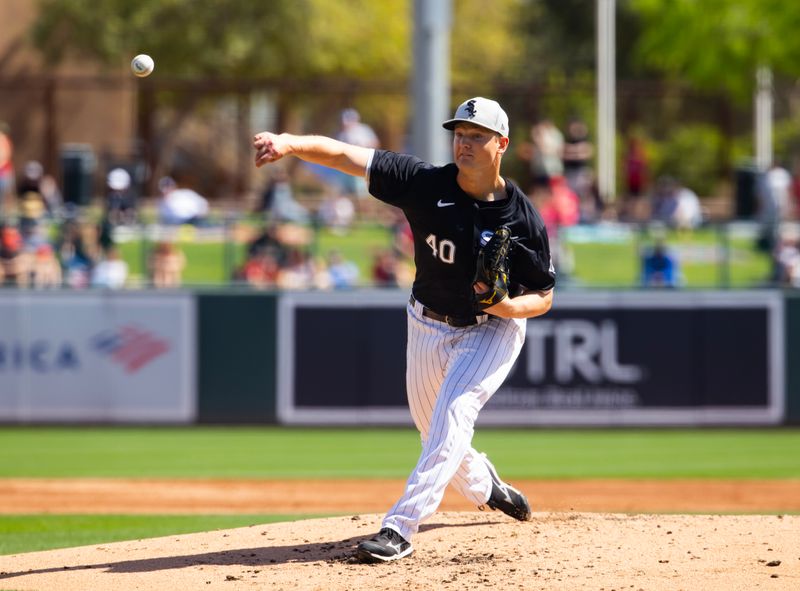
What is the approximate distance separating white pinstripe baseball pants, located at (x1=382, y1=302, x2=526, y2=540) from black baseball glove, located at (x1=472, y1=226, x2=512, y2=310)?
0.35m

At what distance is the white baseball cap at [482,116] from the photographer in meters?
5.88

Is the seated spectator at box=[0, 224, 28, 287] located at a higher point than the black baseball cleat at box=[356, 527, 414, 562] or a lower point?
higher

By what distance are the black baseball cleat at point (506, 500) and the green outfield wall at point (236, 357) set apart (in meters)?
Answer: 7.97

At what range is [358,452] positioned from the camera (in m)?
12.9

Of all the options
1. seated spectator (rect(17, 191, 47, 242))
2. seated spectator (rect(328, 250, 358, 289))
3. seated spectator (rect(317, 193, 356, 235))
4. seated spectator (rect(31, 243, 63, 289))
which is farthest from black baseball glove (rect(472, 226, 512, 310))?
seated spectator (rect(317, 193, 356, 235))

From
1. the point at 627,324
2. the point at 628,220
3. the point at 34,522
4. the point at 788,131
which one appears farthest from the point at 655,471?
the point at 788,131

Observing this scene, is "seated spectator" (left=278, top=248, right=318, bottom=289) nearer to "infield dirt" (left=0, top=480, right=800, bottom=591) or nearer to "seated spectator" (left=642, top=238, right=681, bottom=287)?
"seated spectator" (left=642, top=238, right=681, bottom=287)

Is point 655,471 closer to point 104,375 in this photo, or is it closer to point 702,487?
point 702,487

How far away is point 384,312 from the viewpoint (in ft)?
47.4

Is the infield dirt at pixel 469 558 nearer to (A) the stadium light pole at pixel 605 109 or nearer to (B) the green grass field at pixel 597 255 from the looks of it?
(B) the green grass field at pixel 597 255

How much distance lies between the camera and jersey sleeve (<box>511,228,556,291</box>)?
6.01m

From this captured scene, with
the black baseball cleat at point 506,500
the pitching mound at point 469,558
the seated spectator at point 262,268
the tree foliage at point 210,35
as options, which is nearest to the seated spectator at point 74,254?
the seated spectator at point 262,268

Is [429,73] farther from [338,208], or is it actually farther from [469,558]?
[469,558]

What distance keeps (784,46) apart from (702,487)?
18375 mm
